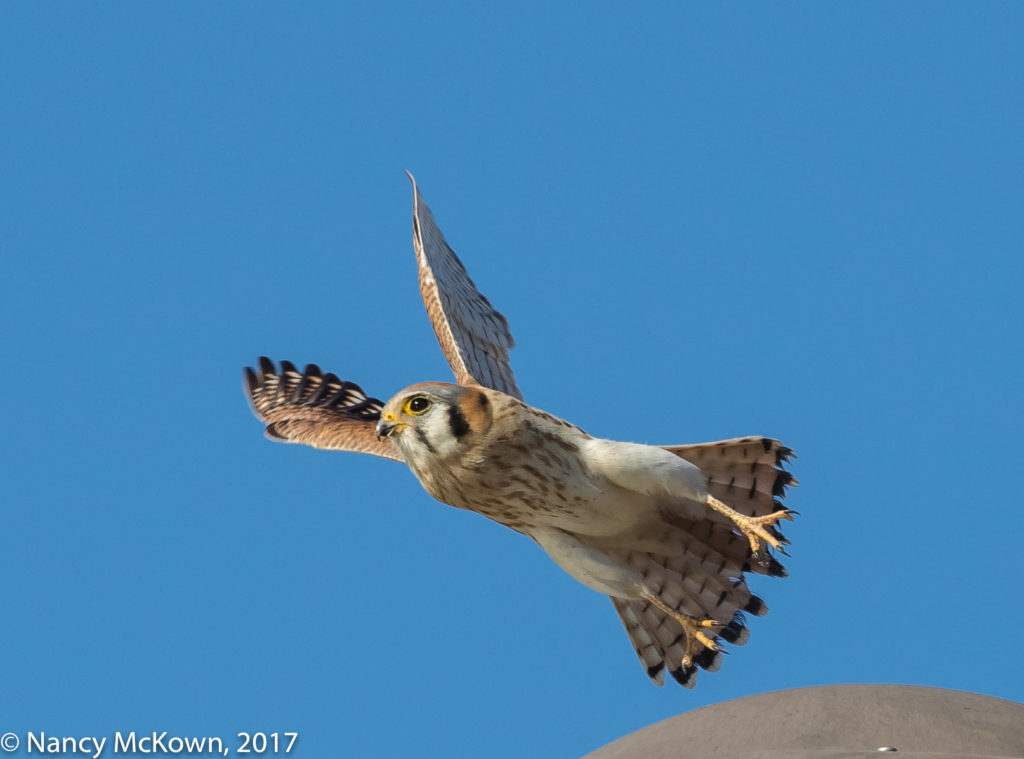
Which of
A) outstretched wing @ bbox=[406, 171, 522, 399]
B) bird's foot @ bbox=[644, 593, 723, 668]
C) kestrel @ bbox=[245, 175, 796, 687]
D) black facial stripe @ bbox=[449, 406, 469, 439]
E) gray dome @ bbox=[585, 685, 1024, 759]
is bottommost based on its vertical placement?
gray dome @ bbox=[585, 685, 1024, 759]

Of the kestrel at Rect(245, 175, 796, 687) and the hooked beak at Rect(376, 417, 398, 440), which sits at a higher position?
the hooked beak at Rect(376, 417, 398, 440)

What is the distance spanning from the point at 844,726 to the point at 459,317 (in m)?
4.27

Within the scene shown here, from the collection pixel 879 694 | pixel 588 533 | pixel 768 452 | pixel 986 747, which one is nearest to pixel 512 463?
pixel 588 533

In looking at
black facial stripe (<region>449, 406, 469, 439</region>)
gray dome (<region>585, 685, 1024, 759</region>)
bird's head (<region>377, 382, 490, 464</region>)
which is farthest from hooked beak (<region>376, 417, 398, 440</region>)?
gray dome (<region>585, 685, 1024, 759</region>)

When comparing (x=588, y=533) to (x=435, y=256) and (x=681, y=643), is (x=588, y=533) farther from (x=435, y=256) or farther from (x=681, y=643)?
(x=435, y=256)

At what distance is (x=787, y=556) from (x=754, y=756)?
2560 millimetres

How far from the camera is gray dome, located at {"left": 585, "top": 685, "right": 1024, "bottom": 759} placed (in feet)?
19.8

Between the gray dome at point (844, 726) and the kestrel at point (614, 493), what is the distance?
1.42m

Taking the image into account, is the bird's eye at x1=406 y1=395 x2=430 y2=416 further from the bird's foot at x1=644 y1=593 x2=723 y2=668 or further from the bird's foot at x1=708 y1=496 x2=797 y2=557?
the bird's foot at x1=644 y1=593 x2=723 y2=668

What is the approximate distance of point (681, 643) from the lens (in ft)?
28.7

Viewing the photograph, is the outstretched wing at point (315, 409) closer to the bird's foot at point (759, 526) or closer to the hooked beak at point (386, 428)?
the hooked beak at point (386, 428)

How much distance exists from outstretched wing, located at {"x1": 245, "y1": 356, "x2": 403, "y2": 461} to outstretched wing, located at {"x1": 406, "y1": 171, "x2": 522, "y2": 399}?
79cm

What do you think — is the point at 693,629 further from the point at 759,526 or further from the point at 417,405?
the point at 417,405

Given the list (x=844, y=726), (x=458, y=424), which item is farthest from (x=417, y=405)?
(x=844, y=726)
